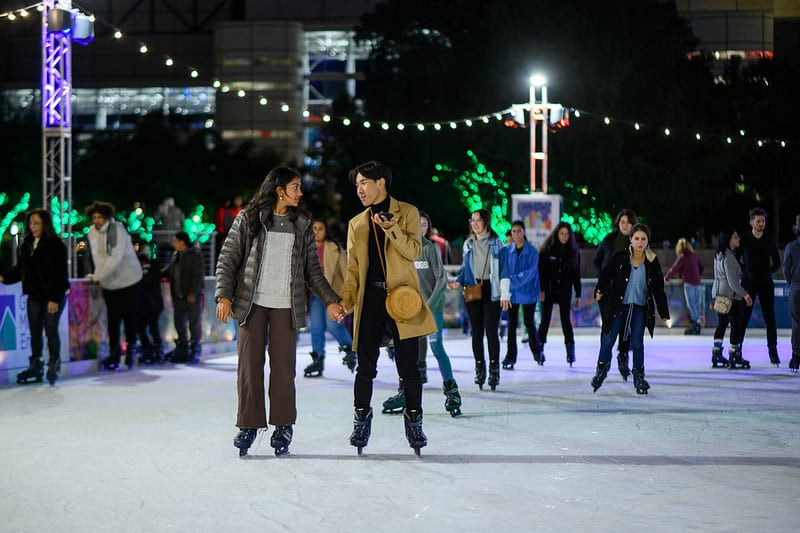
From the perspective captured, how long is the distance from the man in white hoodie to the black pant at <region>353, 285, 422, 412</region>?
24.2 feet

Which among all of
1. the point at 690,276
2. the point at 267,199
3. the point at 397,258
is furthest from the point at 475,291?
the point at 690,276

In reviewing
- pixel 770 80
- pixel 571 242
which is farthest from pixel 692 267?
pixel 770 80

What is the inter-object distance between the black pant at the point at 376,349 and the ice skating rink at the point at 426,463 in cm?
37

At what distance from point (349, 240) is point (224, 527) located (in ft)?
8.81

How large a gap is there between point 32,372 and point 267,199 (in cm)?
604

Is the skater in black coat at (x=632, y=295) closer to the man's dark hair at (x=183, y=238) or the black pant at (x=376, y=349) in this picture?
the black pant at (x=376, y=349)

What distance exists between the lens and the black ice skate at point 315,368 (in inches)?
558

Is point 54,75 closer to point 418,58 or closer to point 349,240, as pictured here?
point 349,240

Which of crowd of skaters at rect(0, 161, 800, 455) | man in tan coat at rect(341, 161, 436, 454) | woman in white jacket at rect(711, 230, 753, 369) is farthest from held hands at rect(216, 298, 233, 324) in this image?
woman in white jacket at rect(711, 230, 753, 369)

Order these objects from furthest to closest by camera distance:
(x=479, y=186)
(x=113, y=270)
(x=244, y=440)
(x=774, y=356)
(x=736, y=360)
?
(x=479, y=186)
(x=774, y=356)
(x=113, y=270)
(x=736, y=360)
(x=244, y=440)

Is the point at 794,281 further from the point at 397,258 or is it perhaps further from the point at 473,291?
the point at 397,258

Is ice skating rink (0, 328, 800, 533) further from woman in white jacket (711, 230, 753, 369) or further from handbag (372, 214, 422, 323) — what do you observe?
woman in white jacket (711, 230, 753, 369)

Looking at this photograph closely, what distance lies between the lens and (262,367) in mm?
8250

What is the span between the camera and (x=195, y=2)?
262 feet
